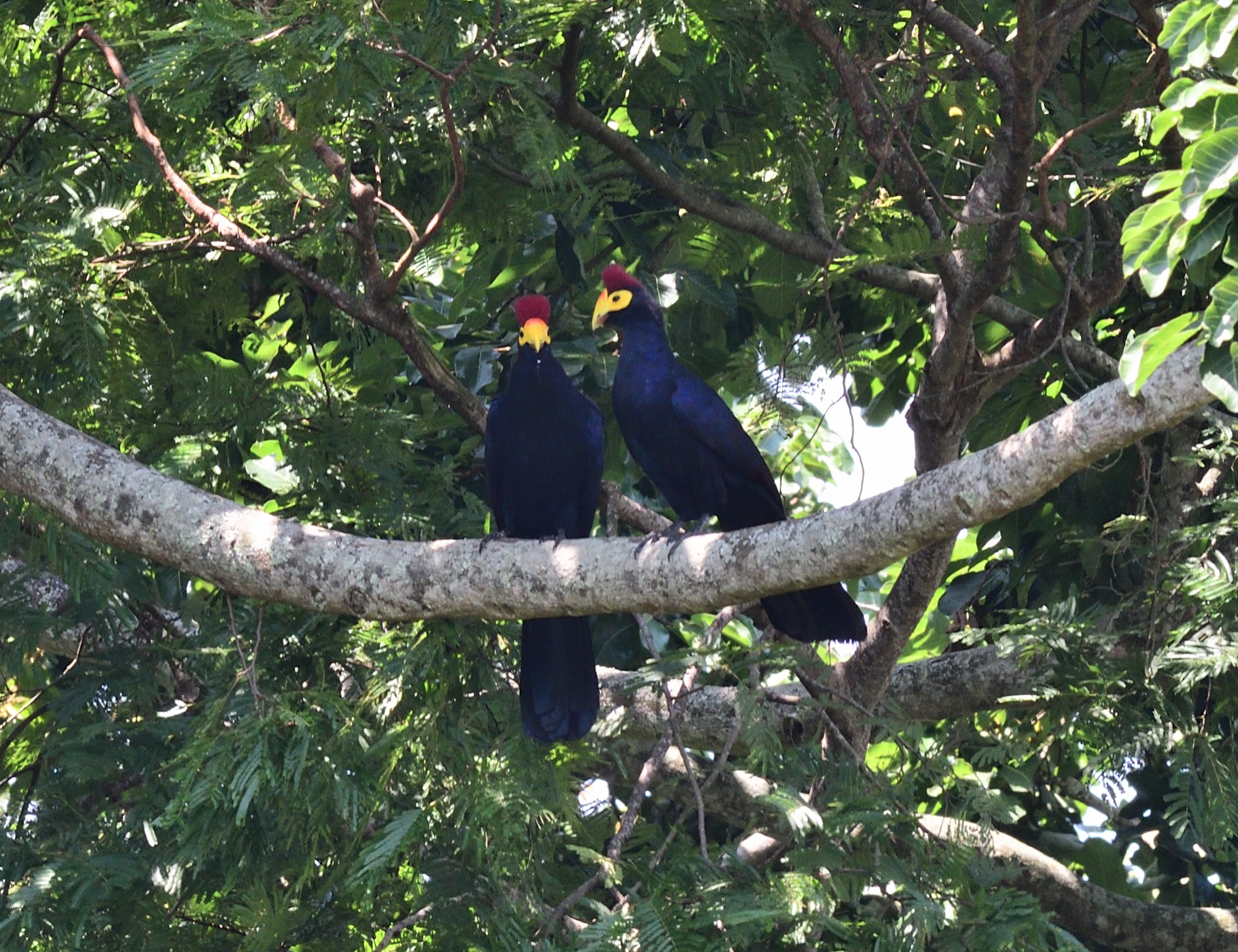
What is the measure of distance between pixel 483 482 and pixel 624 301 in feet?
3.67

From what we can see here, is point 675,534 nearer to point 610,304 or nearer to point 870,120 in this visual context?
point 610,304

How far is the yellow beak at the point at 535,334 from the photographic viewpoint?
384cm

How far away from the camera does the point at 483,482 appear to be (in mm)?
4820

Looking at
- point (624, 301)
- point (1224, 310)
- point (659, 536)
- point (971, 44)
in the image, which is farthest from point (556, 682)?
point (1224, 310)

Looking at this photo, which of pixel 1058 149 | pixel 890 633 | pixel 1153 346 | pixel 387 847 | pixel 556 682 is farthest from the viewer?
pixel 890 633

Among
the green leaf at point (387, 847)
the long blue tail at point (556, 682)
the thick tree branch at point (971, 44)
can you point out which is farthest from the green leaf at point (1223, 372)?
the long blue tail at point (556, 682)

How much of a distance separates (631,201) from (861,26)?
886 mm

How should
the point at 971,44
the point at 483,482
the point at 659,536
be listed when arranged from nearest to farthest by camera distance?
the point at 659,536 → the point at 971,44 → the point at 483,482

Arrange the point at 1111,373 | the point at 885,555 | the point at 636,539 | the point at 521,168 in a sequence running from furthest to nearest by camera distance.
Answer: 1. the point at 521,168
2. the point at 1111,373
3. the point at 636,539
4. the point at 885,555

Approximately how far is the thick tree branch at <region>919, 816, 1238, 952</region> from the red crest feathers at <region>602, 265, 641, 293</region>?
1.83 metres

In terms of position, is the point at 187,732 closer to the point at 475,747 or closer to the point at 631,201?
the point at 475,747

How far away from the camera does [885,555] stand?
243cm

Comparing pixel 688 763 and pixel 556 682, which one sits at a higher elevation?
pixel 556 682

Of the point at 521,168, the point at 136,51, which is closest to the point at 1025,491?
the point at 521,168
